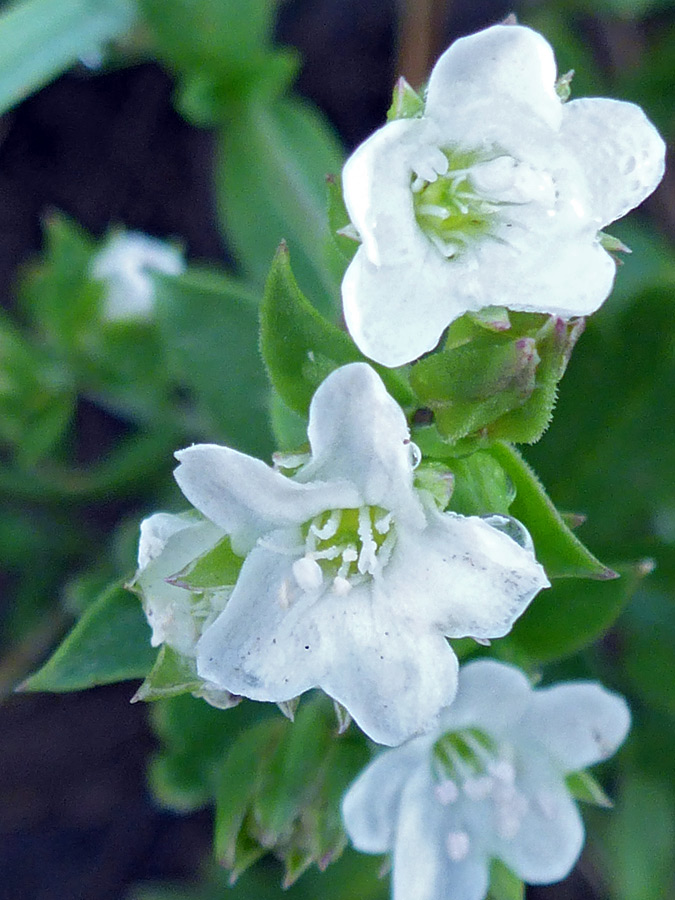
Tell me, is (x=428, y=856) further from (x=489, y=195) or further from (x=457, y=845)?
(x=489, y=195)

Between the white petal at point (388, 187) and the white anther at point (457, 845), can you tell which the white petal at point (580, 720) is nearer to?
the white anther at point (457, 845)

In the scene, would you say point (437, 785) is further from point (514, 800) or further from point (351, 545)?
point (351, 545)

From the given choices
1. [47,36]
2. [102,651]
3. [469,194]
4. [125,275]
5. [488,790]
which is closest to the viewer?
[469,194]

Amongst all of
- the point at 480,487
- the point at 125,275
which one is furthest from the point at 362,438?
the point at 125,275

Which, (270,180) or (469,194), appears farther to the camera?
(270,180)

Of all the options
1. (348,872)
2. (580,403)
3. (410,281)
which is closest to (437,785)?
(410,281)

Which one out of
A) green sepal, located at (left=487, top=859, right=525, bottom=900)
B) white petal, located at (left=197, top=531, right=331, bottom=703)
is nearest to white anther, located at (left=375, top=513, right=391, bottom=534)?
white petal, located at (left=197, top=531, right=331, bottom=703)

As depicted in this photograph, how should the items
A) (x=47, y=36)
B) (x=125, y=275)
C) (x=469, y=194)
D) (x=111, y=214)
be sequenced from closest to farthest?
(x=469, y=194) < (x=47, y=36) < (x=125, y=275) < (x=111, y=214)
